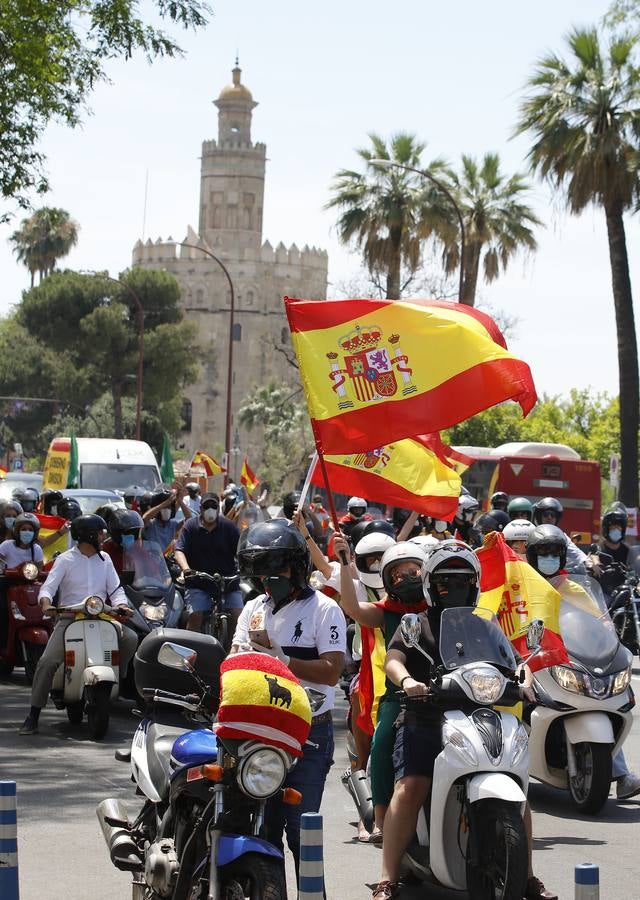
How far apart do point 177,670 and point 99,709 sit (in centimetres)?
499

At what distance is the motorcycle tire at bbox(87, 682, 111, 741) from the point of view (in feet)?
35.4

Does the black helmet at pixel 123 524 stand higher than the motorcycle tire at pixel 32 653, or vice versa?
the black helmet at pixel 123 524

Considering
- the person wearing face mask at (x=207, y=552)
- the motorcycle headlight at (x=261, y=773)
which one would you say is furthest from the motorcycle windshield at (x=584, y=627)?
the person wearing face mask at (x=207, y=552)

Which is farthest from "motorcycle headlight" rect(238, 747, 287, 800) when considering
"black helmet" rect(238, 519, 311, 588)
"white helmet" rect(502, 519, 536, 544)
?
"white helmet" rect(502, 519, 536, 544)

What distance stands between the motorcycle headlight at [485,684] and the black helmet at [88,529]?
5554 millimetres

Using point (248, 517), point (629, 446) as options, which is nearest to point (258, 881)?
point (248, 517)

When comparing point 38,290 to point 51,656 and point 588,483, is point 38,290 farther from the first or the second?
point 51,656

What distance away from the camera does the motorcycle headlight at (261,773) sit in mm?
4969

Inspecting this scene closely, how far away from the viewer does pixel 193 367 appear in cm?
8262

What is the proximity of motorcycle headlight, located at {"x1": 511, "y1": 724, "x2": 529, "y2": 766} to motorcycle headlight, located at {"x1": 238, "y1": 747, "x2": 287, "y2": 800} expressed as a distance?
120 cm

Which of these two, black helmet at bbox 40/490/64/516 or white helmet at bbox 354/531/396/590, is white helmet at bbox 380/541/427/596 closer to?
white helmet at bbox 354/531/396/590

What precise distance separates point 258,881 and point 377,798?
1.91m

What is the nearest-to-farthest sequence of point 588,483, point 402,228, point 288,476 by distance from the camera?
point 588,483, point 402,228, point 288,476

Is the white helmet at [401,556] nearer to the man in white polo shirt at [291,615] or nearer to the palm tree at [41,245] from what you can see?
the man in white polo shirt at [291,615]
